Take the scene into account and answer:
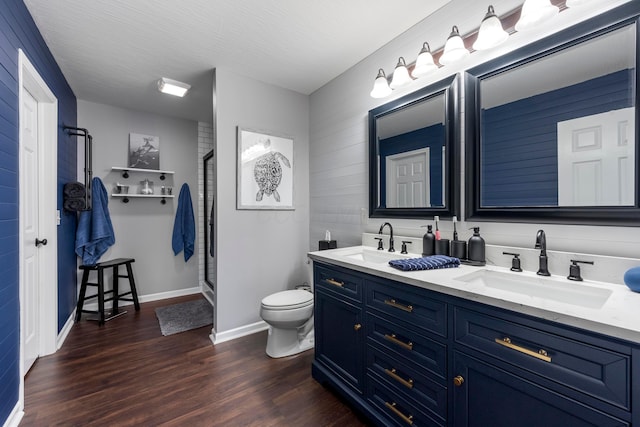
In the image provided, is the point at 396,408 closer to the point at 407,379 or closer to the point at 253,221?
the point at 407,379

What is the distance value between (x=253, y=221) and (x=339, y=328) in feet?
4.71

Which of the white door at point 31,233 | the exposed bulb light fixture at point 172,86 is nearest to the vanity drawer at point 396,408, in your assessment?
the white door at point 31,233

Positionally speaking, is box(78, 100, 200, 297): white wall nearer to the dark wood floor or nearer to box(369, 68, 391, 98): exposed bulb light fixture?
the dark wood floor

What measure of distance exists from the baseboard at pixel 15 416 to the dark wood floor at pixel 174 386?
0.05 m

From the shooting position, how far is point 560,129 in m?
1.31

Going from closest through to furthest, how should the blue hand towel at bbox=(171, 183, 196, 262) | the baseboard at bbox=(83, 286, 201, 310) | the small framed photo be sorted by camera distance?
the baseboard at bbox=(83, 286, 201, 310)
the small framed photo
the blue hand towel at bbox=(171, 183, 196, 262)

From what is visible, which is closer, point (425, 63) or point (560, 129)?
point (560, 129)

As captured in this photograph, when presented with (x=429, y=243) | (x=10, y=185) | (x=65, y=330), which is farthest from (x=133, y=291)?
(x=429, y=243)

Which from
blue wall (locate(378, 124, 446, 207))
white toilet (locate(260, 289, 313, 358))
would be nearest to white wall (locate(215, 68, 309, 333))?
white toilet (locate(260, 289, 313, 358))

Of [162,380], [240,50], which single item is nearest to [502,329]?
[162,380]

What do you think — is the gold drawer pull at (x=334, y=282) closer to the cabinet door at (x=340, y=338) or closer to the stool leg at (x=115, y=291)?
the cabinet door at (x=340, y=338)

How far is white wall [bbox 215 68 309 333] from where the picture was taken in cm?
257

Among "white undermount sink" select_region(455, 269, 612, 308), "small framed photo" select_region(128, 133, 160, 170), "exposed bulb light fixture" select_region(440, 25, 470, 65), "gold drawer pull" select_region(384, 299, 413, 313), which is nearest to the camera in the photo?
"white undermount sink" select_region(455, 269, 612, 308)

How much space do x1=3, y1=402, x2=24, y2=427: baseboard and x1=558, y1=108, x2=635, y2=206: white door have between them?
3066mm
